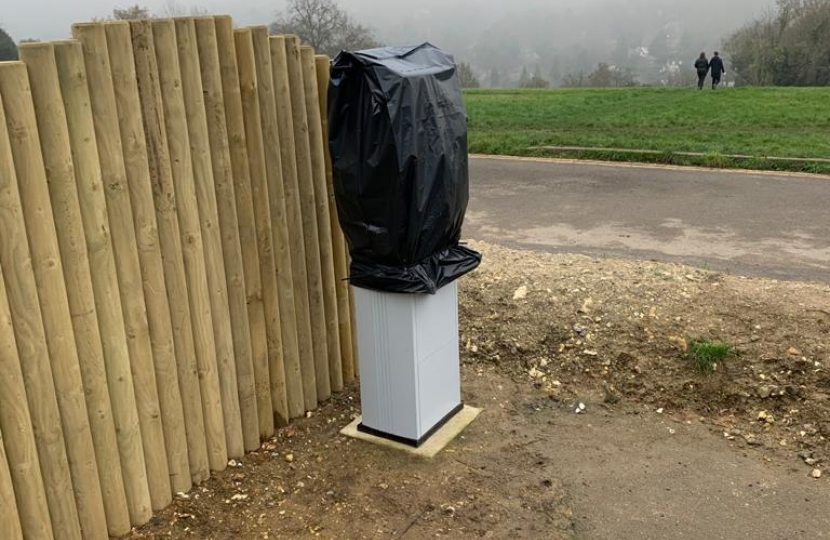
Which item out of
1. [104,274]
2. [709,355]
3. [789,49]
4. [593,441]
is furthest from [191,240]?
[789,49]

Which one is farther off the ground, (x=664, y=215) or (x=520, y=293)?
(x=520, y=293)

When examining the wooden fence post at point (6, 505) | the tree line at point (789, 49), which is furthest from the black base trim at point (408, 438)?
the tree line at point (789, 49)

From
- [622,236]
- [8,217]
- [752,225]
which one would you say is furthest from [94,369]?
[752,225]

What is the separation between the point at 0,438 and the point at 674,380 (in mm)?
3974

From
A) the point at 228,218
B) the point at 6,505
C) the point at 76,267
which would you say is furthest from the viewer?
the point at 228,218

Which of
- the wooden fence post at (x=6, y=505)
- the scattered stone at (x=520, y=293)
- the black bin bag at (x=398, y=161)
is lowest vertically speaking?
the scattered stone at (x=520, y=293)

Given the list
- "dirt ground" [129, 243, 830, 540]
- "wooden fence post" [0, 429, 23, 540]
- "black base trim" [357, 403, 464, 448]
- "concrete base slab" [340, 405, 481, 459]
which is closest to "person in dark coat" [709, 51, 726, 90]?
"dirt ground" [129, 243, 830, 540]

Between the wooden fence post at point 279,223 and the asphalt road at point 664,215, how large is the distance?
4455mm

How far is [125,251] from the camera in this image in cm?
346

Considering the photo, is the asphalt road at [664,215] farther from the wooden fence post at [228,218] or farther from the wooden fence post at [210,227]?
the wooden fence post at [210,227]

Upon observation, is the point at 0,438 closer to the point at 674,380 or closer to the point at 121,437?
the point at 121,437

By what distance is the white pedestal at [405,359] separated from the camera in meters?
4.19

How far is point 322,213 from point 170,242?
119 centimetres

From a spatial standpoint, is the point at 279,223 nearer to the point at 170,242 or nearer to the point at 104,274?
the point at 170,242
